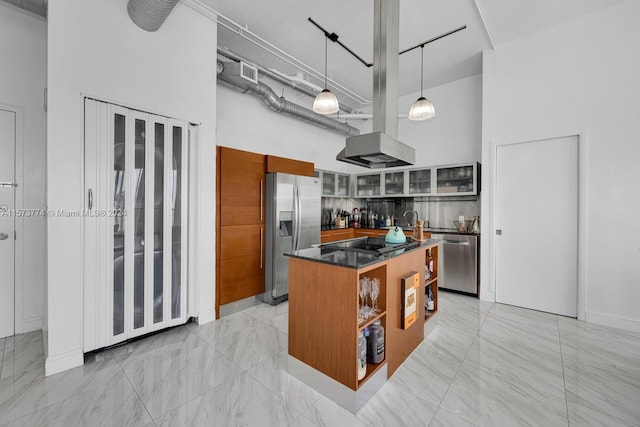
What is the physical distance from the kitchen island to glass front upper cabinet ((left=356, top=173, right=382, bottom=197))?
3.27 meters

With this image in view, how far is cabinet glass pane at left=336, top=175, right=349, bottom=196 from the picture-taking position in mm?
5629

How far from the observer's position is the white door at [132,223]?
2.37 metres

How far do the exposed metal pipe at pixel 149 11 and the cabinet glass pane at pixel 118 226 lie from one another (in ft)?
2.99

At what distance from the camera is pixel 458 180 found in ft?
14.7

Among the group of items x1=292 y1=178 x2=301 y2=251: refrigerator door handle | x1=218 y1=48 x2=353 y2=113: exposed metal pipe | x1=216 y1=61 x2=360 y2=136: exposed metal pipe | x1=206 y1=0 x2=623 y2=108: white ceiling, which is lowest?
x1=292 y1=178 x2=301 y2=251: refrigerator door handle

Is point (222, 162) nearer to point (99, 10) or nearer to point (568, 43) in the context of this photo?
point (99, 10)

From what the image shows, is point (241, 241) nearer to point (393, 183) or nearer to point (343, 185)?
point (343, 185)

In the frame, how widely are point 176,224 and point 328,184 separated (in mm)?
3144

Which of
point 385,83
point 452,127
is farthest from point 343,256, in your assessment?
point 452,127

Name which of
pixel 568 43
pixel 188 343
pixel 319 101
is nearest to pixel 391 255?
pixel 319 101

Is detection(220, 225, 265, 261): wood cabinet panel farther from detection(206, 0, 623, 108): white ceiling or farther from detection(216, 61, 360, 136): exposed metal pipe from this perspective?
detection(206, 0, 623, 108): white ceiling

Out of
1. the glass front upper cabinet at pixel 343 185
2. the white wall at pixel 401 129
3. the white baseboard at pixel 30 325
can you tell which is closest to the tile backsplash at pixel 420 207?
the glass front upper cabinet at pixel 343 185

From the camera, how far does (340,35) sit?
355cm

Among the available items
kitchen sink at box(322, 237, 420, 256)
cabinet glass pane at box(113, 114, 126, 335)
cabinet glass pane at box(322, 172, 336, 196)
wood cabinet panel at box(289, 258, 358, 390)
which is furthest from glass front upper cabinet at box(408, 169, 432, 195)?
cabinet glass pane at box(113, 114, 126, 335)
